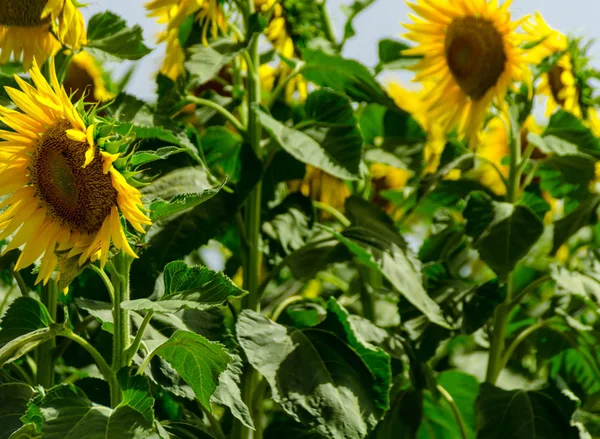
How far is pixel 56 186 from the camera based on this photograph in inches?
34.2

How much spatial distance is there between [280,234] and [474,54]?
1.17ft

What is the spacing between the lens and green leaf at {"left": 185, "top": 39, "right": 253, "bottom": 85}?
1143 millimetres

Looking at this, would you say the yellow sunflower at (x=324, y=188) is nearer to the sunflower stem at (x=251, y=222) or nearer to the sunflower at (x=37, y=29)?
the sunflower stem at (x=251, y=222)

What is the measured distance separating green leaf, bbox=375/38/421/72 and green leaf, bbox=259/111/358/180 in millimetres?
305

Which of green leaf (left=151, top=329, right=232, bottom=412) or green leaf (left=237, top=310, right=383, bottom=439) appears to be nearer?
green leaf (left=151, top=329, right=232, bottom=412)

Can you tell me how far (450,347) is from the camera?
1.49 meters

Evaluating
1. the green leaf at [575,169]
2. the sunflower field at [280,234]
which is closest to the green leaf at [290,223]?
the sunflower field at [280,234]

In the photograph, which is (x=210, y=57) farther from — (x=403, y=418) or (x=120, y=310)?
(x=403, y=418)

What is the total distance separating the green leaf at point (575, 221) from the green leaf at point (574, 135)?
0.28ft

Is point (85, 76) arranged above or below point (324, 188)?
above

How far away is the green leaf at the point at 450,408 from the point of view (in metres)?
1.31

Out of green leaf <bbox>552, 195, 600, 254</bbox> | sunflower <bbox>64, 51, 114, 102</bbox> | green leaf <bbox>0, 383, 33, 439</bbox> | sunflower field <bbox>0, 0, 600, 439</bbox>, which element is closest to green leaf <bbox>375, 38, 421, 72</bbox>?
sunflower field <bbox>0, 0, 600, 439</bbox>

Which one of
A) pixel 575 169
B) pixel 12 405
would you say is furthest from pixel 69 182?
pixel 575 169

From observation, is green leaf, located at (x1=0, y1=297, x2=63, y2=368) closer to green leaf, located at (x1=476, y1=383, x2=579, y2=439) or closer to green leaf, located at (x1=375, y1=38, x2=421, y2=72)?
green leaf, located at (x1=476, y1=383, x2=579, y2=439)
